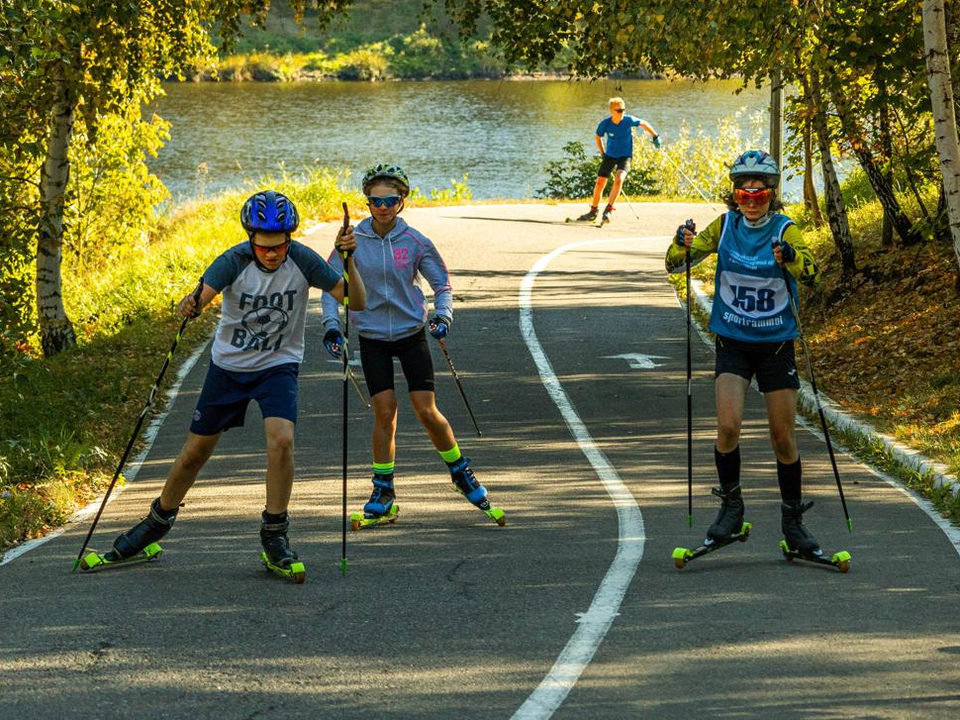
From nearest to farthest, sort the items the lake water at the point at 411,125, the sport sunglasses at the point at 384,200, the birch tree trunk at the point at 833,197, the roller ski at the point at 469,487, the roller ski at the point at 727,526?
the roller ski at the point at 727,526 → the sport sunglasses at the point at 384,200 → the roller ski at the point at 469,487 → the birch tree trunk at the point at 833,197 → the lake water at the point at 411,125

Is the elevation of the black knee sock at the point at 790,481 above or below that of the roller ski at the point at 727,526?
above

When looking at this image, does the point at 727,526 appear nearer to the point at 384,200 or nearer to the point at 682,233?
the point at 682,233

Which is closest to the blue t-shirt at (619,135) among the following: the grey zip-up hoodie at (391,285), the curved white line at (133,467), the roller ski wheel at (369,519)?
the curved white line at (133,467)

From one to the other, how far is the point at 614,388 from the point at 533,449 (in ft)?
9.32

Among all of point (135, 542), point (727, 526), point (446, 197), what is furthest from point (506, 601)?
point (446, 197)

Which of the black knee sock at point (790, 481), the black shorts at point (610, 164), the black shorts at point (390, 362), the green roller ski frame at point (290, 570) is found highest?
the black shorts at point (610, 164)

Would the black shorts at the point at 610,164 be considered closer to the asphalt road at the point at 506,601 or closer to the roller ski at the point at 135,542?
the asphalt road at the point at 506,601

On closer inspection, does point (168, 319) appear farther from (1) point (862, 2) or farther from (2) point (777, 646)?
(2) point (777, 646)

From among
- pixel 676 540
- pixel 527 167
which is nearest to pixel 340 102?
pixel 527 167

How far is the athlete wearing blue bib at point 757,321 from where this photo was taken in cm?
820

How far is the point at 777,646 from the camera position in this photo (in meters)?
6.75

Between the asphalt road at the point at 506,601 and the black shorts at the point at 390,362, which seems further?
the black shorts at the point at 390,362

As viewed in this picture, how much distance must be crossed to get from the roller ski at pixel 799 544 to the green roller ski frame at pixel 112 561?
343 centimetres

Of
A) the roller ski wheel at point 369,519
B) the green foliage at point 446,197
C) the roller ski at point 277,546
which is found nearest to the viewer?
the roller ski at point 277,546
